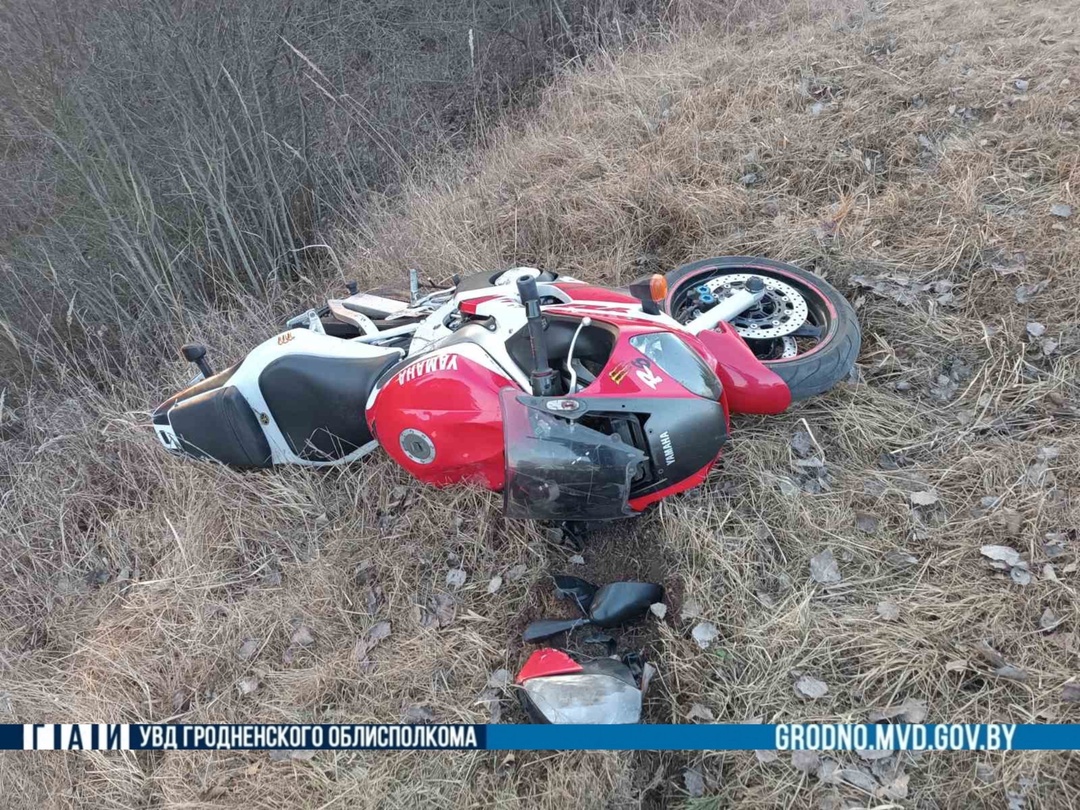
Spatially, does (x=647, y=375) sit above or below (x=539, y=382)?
below

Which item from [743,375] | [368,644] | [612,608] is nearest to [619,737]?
[612,608]

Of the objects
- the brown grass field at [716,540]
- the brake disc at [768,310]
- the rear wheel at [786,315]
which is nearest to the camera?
the brown grass field at [716,540]

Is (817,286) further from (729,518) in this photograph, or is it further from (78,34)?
(78,34)

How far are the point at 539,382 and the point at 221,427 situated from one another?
5.31 ft

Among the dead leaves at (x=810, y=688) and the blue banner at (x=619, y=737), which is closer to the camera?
the blue banner at (x=619, y=737)

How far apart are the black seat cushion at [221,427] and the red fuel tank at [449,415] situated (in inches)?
30.7

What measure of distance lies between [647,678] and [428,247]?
3.60m

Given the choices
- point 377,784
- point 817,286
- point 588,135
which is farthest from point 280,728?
point 588,135

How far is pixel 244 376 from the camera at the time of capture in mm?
3197

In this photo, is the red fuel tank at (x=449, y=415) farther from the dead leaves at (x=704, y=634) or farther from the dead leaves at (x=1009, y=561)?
the dead leaves at (x=1009, y=561)

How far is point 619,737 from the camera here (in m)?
1.84

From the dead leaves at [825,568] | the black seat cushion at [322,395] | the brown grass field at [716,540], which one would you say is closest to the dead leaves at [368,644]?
the brown grass field at [716,540]

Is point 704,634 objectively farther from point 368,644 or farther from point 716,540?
point 368,644

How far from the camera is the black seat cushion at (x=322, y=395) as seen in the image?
3043 mm
